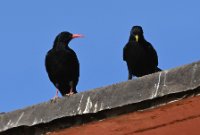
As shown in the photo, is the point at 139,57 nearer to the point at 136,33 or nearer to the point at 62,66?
the point at 136,33

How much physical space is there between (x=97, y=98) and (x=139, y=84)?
0.86 feet

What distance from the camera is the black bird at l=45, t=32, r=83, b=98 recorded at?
394 inches

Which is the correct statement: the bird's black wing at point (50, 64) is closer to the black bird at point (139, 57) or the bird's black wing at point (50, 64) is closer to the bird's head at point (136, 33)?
the black bird at point (139, 57)

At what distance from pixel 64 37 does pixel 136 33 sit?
46.6 inches

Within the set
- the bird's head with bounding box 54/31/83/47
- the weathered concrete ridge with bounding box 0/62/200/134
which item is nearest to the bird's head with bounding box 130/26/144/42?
the bird's head with bounding box 54/31/83/47

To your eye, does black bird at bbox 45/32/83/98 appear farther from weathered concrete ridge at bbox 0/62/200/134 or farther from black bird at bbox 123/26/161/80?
weathered concrete ridge at bbox 0/62/200/134

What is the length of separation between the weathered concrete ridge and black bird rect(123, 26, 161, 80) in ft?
21.4

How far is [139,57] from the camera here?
10.5 meters

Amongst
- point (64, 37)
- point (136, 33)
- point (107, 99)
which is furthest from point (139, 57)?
point (107, 99)

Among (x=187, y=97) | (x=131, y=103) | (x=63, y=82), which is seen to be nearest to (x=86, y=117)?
(x=131, y=103)

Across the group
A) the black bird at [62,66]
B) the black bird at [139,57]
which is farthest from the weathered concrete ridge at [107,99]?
the black bird at [139,57]

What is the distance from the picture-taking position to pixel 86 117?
384cm

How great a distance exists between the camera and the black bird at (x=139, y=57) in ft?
34.4

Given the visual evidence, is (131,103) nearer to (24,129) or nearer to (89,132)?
(89,132)
